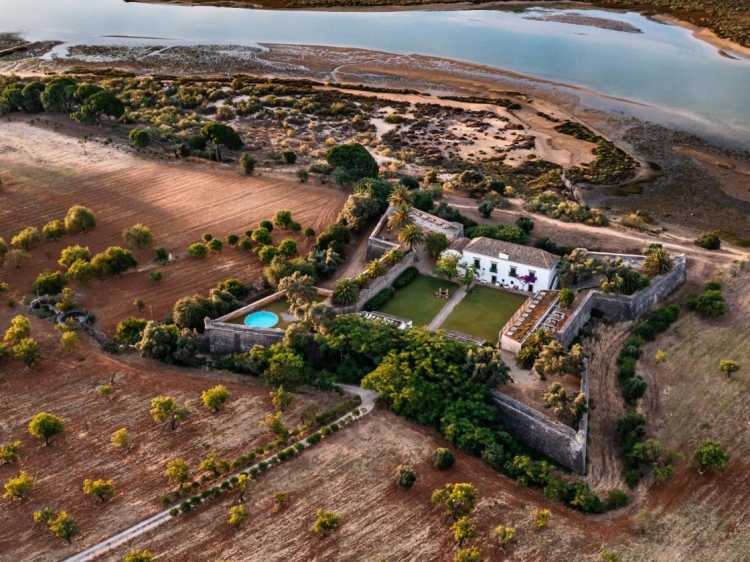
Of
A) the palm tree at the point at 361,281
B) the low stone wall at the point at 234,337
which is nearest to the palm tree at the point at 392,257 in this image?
the palm tree at the point at 361,281

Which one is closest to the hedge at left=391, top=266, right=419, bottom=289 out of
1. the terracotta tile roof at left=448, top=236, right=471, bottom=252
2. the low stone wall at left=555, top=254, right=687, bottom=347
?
the terracotta tile roof at left=448, top=236, right=471, bottom=252

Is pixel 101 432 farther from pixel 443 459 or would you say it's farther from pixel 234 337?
pixel 443 459

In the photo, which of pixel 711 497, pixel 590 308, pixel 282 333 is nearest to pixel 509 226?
pixel 590 308

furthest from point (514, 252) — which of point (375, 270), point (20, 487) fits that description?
point (20, 487)

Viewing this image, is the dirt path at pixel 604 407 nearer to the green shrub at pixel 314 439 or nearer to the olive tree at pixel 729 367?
the olive tree at pixel 729 367

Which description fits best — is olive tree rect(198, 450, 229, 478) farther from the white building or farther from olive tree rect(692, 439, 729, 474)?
olive tree rect(692, 439, 729, 474)
